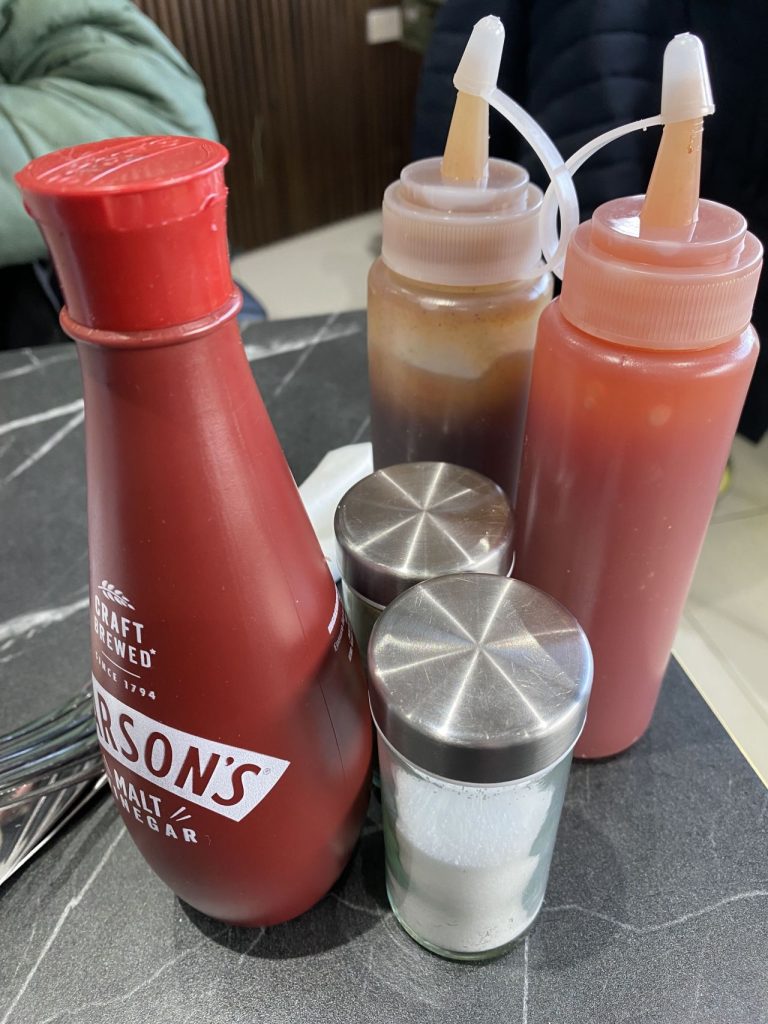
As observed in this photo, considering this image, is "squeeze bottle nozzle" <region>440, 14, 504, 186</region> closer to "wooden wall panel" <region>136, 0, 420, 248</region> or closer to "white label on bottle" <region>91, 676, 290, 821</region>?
"white label on bottle" <region>91, 676, 290, 821</region>

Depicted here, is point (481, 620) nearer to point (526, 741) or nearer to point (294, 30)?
point (526, 741)

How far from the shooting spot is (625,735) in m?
0.43

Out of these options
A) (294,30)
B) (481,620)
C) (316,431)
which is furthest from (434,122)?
(294,30)

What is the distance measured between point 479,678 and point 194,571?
11 cm

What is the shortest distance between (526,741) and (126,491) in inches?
6.1

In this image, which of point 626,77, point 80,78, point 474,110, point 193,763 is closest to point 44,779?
point 193,763

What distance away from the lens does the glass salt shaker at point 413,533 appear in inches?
13.4

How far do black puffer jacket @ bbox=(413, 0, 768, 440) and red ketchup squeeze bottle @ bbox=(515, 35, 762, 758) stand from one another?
63 cm

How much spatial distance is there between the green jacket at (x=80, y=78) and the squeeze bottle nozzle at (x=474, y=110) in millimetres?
1045

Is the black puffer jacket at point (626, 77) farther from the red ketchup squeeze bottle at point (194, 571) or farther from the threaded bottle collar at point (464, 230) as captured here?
the red ketchup squeeze bottle at point (194, 571)

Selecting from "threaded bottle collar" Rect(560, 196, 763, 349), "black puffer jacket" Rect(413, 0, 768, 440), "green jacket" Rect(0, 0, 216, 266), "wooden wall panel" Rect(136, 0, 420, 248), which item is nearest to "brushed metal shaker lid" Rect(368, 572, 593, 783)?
"threaded bottle collar" Rect(560, 196, 763, 349)

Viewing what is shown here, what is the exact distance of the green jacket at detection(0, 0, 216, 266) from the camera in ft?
3.98

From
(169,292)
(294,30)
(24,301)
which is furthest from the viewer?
(294,30)

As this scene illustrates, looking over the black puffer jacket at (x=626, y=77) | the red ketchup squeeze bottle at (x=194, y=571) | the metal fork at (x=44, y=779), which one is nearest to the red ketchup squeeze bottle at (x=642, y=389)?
the red ketchup squeeze bottle at (x=194, y=571)
